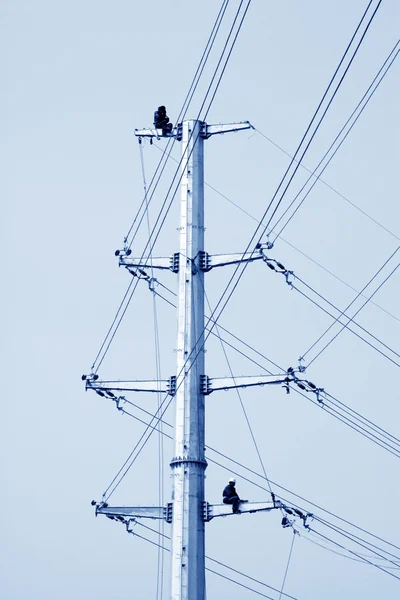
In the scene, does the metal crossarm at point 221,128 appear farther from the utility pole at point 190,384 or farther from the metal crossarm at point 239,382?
the metal crossarm at point 239,382

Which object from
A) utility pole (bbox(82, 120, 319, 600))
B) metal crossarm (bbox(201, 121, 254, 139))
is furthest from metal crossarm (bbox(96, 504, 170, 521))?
metal crossarm (bbox(201, 121, 254, 139))

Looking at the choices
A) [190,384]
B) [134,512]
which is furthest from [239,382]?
→ [134,512]

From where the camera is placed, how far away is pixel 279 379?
2452 cm

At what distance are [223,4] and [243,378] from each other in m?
8.81

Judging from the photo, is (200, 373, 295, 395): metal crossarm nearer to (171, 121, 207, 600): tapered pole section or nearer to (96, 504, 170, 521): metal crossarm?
(171, 121, 207, 600): tapered pole section

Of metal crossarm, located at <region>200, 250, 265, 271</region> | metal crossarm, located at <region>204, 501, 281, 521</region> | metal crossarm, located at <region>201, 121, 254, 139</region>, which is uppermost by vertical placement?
metal crossarm, located at <region>201, 121, 254, 139</region>

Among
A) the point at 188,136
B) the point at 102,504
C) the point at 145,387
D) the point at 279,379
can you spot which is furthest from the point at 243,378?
the point at 188,136

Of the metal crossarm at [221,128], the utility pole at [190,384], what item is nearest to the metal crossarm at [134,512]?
the utility pole at [190,384]

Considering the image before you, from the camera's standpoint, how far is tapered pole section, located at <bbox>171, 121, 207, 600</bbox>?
75.4 feet

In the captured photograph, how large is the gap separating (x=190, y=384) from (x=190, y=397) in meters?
0.31

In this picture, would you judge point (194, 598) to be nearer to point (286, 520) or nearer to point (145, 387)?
point (286, 520)

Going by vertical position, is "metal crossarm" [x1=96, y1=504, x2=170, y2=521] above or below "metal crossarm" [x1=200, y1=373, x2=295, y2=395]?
below

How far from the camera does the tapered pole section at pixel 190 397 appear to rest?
22969 mm

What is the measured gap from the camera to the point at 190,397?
79.9ft
